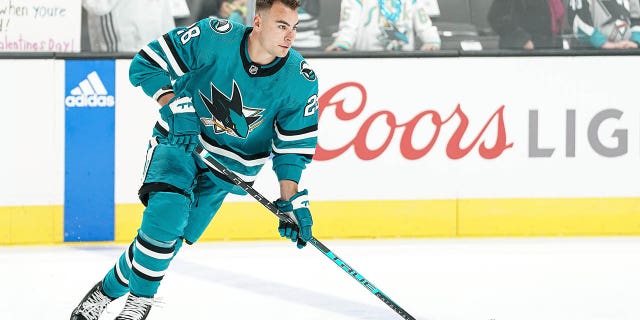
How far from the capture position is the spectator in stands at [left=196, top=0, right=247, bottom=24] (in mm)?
5836

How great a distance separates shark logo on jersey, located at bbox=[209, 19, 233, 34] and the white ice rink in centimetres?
102

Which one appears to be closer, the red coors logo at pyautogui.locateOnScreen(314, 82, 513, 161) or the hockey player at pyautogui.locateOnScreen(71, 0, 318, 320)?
the hockey player at pyautogui.locateOnScreen(71, 0, 318, 320)

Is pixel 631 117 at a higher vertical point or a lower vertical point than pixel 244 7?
lower

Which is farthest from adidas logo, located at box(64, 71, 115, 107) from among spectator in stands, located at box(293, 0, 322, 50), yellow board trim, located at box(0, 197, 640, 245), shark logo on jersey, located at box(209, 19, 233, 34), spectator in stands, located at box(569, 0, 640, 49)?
spectator in stands, located at box(569, 0, 640, 49)

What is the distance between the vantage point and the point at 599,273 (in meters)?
5.21

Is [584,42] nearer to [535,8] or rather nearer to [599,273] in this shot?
[535,8]

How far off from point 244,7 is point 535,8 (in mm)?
1353

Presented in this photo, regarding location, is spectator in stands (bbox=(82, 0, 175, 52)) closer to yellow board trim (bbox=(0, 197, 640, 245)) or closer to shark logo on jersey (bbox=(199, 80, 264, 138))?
yellow board trim (bbox=(0, 197, 640, 245))

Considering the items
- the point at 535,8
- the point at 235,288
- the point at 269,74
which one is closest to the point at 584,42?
the point at 535,8

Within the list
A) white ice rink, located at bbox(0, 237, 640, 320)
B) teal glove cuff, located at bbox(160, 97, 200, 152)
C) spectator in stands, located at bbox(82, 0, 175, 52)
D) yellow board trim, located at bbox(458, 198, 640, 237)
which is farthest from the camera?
yellow board trim, located at bbox(458, 198, 640, 237)

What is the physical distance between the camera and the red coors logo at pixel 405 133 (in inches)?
232

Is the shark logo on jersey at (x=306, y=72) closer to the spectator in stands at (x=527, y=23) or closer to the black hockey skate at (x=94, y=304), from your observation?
the black hockey skate at (x=94, y=304)

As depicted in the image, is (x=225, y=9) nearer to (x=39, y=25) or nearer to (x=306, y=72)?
(x=39, y=25)

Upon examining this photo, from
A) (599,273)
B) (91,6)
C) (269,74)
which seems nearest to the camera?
(269,74)
